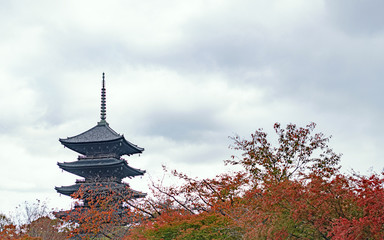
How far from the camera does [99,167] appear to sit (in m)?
30.8

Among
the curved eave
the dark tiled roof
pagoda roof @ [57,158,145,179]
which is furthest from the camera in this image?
the dark tiled roof

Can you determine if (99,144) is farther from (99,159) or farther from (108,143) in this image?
(99,159)

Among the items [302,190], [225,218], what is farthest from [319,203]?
[225,218]

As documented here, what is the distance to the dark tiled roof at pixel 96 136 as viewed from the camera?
3134cm

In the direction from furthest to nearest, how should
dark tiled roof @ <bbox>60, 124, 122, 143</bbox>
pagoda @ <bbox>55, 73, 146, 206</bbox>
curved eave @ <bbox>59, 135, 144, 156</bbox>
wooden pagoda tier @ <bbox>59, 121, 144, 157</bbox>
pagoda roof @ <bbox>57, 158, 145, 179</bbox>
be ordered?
dark tiled roof @ <bbox>60, 124, 122, 143</bbox> → wooden pagoda tier @ <bbox>59, 121, 144, 157</bbox> → curved eave @ <bbox>59, 135, 144, 156</bbox> → pagoda @ <bbox>55, 73, 146, 206</bbox> → pagoda roof @ <bbox>57, 158, 145, 179</bbox>

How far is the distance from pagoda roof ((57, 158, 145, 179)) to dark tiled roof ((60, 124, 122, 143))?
56.7 inches

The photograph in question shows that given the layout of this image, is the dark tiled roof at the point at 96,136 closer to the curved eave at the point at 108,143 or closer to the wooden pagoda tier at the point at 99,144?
the wooden pagoda tier at the point at 99,144

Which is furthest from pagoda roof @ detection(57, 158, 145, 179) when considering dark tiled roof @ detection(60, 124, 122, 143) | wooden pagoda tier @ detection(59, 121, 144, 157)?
dark tiled roof @ detection(60, 124, 122, 143)

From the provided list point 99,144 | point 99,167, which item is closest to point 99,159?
point 99,167

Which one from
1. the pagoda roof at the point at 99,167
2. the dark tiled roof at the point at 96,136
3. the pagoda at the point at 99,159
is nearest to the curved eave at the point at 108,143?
the pagoda at the point at 99,159

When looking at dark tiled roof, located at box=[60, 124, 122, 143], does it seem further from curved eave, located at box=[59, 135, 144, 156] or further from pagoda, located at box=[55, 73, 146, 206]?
curved eave, located at box=[59, 135, 144, 156]

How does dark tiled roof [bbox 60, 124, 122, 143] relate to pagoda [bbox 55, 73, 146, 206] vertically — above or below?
above

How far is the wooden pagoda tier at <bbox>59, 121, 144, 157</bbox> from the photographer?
3117 centimetres

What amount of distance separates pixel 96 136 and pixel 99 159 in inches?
67.5
